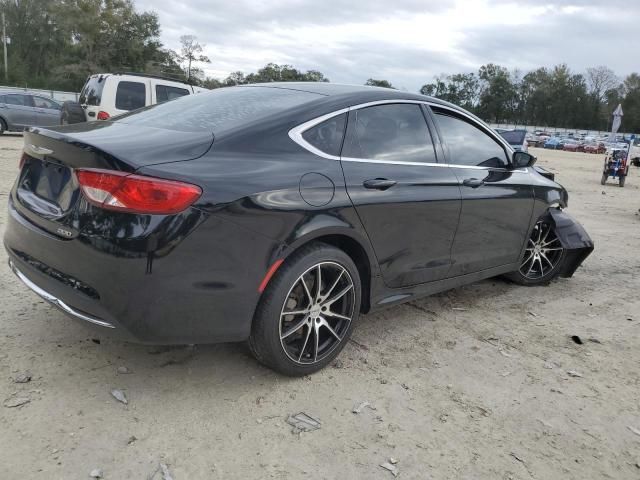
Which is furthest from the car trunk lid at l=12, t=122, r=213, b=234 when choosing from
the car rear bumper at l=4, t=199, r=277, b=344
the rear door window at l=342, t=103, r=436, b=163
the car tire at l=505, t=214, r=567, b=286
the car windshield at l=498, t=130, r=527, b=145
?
the car windshield at l=498, t=130, r=527, b=145

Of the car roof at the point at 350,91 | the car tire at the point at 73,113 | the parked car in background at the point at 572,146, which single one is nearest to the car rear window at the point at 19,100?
the car tire at the point at 73,113

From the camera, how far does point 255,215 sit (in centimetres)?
265

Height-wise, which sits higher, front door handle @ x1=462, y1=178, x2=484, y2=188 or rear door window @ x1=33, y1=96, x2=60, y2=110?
rear door window @ x1=33, y1=96, x2=60, y2=110

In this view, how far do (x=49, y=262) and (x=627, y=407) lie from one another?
321cm

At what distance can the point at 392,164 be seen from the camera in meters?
3.42

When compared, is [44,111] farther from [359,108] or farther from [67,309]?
[67,309]

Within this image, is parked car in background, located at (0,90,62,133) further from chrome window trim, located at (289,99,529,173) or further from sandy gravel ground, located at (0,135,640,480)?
chrome window trim, located at (289,99,529,173)

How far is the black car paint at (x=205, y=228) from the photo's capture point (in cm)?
244

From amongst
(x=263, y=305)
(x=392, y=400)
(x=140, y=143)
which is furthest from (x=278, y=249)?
(x=392, y=400)

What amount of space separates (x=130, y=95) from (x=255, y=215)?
10916mm

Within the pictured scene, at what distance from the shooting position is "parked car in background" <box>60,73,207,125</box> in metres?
12.0

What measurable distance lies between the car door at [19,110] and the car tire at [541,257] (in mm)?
17088

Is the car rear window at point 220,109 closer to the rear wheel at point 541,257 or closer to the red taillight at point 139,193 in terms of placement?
the red taillight at point 139,193

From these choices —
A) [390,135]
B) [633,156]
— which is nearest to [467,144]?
[390,135]
